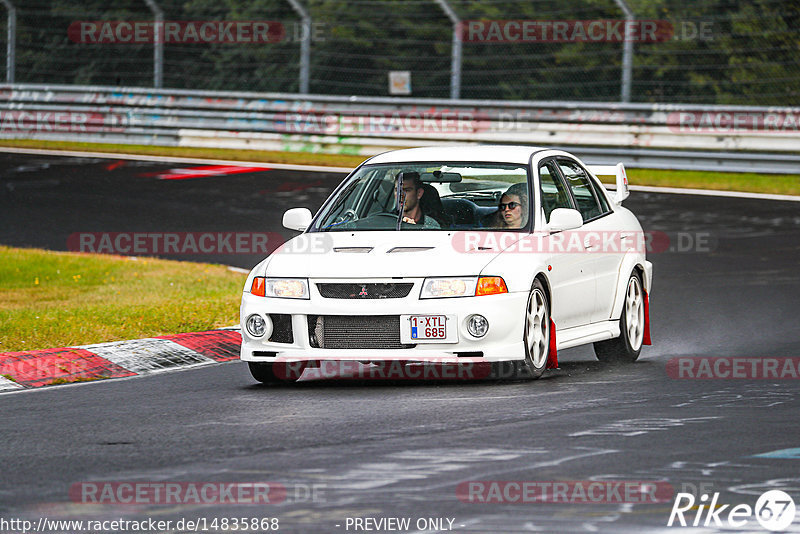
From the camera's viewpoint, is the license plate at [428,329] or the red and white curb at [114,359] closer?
the license plate at [428,329]

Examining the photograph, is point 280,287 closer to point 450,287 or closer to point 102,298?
point 450,287

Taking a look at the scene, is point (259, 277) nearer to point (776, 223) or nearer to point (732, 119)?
point (776, 223)

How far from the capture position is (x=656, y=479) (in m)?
6.21

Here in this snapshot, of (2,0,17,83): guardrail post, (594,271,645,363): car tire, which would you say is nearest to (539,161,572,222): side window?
(594,271,645,363): car tire

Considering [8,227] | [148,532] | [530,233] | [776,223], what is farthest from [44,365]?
[776,223]

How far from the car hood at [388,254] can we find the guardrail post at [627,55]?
43.6 feet

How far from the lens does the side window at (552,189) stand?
998 cm

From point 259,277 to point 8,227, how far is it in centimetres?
977

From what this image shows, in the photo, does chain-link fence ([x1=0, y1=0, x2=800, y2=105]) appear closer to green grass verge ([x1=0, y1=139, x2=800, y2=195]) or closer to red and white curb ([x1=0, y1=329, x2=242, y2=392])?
green grass verge ([x1=0, y1=139, x2=800, y2=195])

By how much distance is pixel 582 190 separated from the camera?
34.9 feet

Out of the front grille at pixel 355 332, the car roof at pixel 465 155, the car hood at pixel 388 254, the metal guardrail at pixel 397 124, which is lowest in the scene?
the front grille at pixel 355 332

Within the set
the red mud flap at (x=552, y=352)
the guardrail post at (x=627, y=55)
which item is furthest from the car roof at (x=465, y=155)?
the guardrail post at (x=627, y=55)

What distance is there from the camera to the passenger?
9617 mm

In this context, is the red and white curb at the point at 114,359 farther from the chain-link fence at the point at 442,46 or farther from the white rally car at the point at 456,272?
the chain-link fence at the point at 442,46
